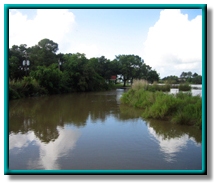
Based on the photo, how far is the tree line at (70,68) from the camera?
4.80 metres

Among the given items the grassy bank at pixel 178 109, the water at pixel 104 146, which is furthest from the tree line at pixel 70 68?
the water at pixel 104 146

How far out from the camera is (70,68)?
8.99 meters

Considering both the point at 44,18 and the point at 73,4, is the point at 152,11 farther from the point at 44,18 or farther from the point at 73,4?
the point at 44,18

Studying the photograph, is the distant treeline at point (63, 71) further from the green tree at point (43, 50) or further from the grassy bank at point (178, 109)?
the grassy bank at point (178, 109)

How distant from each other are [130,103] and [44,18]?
761 centimetres

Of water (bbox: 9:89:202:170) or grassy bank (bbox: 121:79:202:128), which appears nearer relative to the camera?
water (bbox: 9:89:202:170)

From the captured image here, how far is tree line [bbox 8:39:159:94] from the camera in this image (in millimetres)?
4797

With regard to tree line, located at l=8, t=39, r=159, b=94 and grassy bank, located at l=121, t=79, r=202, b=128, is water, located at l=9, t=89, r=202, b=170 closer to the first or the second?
grassy bank, located at l=121, t=79, r=202, b=128

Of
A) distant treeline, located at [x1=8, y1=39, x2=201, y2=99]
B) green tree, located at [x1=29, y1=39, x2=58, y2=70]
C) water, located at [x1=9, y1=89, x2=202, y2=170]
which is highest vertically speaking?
green tree, located at [x1=29, y1=39, x2=58, y2=70]

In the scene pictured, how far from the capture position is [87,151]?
405 cm

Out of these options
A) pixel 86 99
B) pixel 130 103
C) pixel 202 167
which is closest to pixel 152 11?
pixel 202 167

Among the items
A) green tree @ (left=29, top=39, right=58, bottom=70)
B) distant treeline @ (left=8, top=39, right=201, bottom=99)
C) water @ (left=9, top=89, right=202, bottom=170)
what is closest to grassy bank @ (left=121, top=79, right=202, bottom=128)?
water @ (left=9, top=89, right=202, bottom=170)

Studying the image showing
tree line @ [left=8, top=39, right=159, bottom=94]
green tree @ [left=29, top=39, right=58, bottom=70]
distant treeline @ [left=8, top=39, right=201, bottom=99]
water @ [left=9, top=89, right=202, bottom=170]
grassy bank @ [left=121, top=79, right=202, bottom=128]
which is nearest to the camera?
water @ [left=9, top=89, right=202, bottom=170]

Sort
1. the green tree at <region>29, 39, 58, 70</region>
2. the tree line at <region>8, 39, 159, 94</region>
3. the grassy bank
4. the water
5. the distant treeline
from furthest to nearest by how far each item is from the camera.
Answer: the grassy bank
the green tree at <region>29, 39, 58, 70</region>
the distant treeline
the tree line at <region>8, 39, 159, 94</region>
the water
